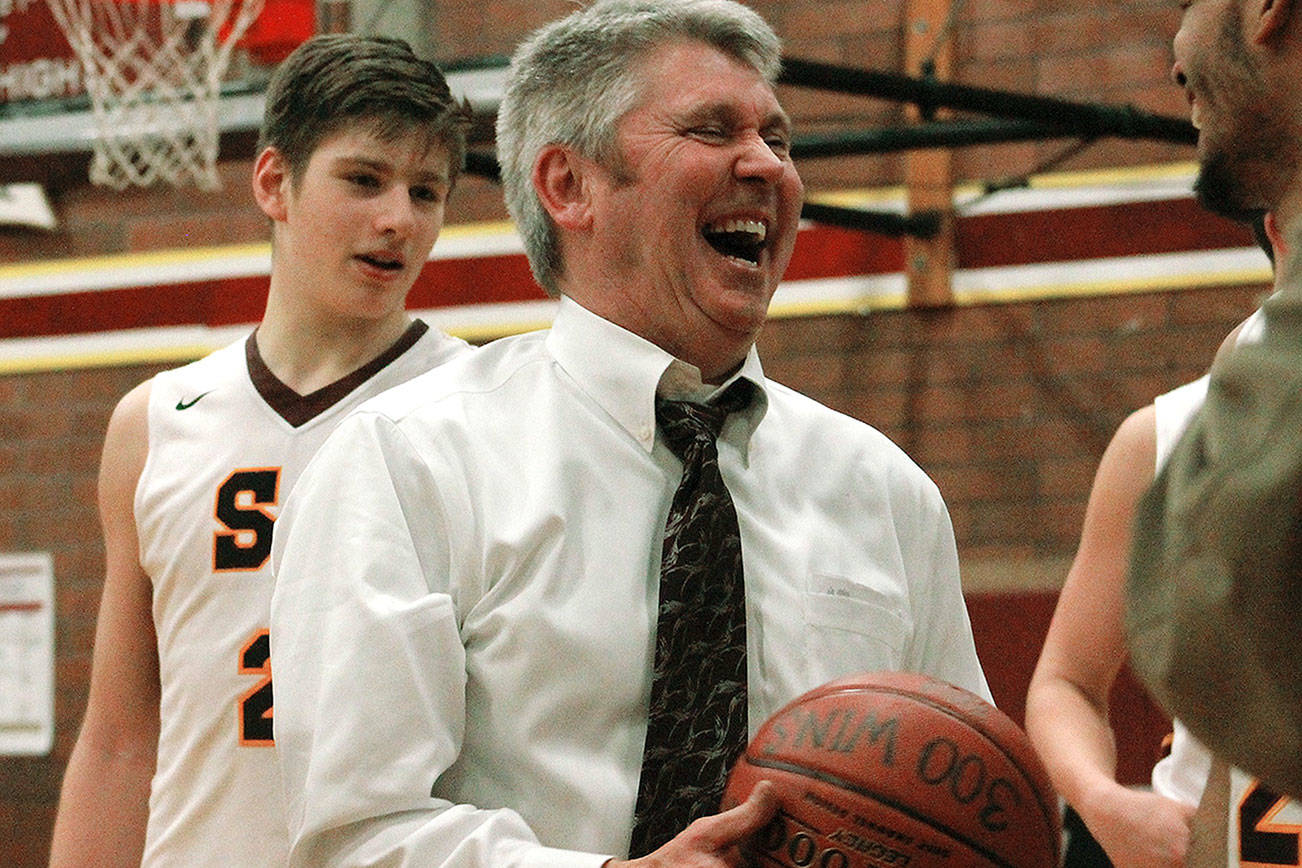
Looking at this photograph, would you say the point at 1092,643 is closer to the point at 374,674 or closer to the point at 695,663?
the point at 695,663

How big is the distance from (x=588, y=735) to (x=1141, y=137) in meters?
4.12

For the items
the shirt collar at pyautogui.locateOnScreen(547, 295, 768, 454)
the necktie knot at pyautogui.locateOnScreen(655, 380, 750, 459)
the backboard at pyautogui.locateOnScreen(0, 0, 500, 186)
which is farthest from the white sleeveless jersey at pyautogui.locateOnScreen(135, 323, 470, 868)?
the backboard at pyautogui.locateOnScreen(0, 0, 500, 186)

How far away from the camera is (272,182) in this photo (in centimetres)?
328

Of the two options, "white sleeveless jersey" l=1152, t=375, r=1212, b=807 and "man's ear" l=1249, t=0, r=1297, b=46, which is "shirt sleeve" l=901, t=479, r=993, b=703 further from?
"man's ear" l=1249, t=0, r=1297, b=46

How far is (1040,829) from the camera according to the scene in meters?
1.96

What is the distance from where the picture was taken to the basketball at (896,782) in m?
1.87

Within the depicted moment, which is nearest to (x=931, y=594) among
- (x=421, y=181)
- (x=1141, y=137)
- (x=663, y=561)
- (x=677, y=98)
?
(x=663, y=561)

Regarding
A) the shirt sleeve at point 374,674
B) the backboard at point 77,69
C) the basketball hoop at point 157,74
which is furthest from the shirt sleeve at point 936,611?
the basketball hoop at point 157,74

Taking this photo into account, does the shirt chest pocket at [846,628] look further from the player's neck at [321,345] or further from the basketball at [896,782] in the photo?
the player's neck at [321,345]

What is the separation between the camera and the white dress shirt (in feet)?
6.62

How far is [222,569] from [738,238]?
3.76 feet

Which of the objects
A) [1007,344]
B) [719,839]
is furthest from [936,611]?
[1007,344]

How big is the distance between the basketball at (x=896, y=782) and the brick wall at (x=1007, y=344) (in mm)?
3979

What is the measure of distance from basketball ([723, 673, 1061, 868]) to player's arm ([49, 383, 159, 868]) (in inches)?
59.2
